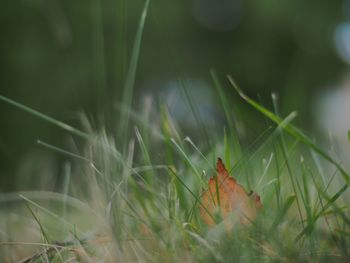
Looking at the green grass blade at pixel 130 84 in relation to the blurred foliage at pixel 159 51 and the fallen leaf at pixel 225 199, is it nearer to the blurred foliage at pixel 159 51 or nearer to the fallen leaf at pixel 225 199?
the fallen leaf at pixel 225 199

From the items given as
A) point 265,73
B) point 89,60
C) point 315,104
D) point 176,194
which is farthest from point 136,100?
point 176,194

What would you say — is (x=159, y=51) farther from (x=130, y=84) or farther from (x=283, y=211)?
(x=283, y=211)

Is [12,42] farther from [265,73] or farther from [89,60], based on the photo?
[265,73]

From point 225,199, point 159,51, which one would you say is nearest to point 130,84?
point 225,199

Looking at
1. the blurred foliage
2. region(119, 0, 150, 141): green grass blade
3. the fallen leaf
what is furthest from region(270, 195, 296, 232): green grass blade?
the blurred foliage

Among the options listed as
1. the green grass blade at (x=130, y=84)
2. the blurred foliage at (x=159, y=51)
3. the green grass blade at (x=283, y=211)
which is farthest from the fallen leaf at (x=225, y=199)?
the blurred foliage at (x=159, y=51)
